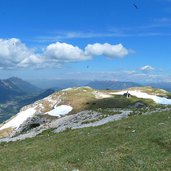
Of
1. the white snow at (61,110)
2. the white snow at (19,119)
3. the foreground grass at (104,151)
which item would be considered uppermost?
the foreground grass at (104,151)

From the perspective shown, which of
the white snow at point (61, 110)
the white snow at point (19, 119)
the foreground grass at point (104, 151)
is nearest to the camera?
the foreground grass at point (104, 151)

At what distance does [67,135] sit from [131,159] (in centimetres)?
1674

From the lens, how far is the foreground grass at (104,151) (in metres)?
31.2

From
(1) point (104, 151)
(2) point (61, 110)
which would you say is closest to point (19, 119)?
(2) point (61, 110)

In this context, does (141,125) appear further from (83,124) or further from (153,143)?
(83,124)

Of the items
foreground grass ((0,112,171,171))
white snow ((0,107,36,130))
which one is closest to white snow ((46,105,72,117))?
white snow ((0,107,36,130))

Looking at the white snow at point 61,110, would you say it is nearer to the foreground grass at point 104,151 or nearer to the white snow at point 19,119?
the white snow at point 19,119

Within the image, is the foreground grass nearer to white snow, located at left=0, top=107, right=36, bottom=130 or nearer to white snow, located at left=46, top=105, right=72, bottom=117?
white snow, located at left=46, top=105, right=72, bottom=117

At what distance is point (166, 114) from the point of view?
171 feet

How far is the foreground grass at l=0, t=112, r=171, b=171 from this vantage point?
102 feet

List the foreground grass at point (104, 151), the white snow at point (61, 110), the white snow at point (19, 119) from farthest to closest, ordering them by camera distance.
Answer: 1. the white snow at point (19, 119)
2. the white snow at point (61, 110)
3. the foreground grass at point (104, 151)

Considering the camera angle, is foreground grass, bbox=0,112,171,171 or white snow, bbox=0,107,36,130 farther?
white snow, bbox=0,107,36,130

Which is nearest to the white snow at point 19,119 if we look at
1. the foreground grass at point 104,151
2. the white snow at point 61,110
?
the white snow at point 61,110

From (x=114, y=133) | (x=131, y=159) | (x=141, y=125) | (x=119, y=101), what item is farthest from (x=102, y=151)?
(x=119, y=101)
